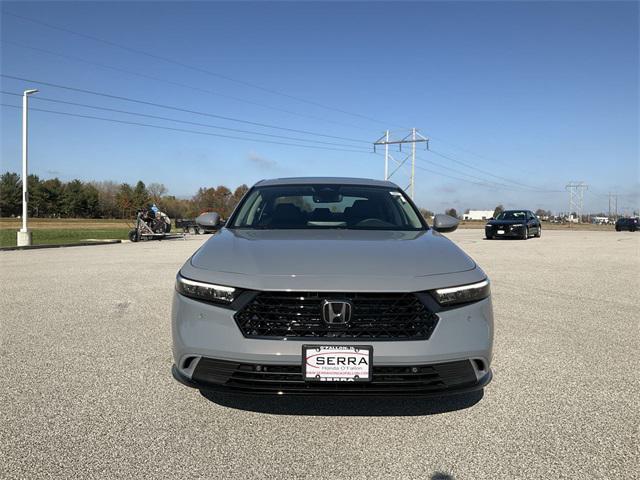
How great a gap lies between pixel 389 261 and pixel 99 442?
1.86 m

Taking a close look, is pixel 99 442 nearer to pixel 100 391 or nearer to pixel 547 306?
pixel 100 391

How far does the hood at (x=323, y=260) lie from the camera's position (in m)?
2.67

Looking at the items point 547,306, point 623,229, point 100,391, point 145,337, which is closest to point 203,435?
point 100,391

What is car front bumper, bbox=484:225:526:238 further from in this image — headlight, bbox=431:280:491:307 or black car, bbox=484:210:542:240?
headlight, bbox=431:280:491:307

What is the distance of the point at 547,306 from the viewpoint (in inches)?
257

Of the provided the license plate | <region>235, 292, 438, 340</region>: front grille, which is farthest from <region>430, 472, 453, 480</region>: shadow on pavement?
<region>235, 292, 438, 340</region>: front grille

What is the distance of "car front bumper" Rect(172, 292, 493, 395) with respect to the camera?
251cm

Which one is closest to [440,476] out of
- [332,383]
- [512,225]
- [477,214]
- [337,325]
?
[332,383]

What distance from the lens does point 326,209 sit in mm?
4367

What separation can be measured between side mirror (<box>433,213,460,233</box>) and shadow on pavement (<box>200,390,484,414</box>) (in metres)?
1.65

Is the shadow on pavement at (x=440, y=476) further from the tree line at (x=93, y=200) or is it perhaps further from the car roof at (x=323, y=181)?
the tree line at (x=93, y=200)

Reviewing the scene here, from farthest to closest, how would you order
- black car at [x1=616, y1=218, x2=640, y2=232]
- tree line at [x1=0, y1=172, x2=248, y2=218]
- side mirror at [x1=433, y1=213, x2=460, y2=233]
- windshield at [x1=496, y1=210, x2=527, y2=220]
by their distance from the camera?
tree line at [x1=0, y1=172, x2=248, y2=218] → black car at [x1=616, y1=218, x2=640, y2=232] → windshield at [x1=496, y1=210, x2=527, y2=220] → side mirror at [x1=433, y1=213, x2=460, y2=233]

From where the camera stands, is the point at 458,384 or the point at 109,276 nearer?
the point at 458,384

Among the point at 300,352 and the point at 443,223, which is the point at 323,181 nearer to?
the point at 443,223
